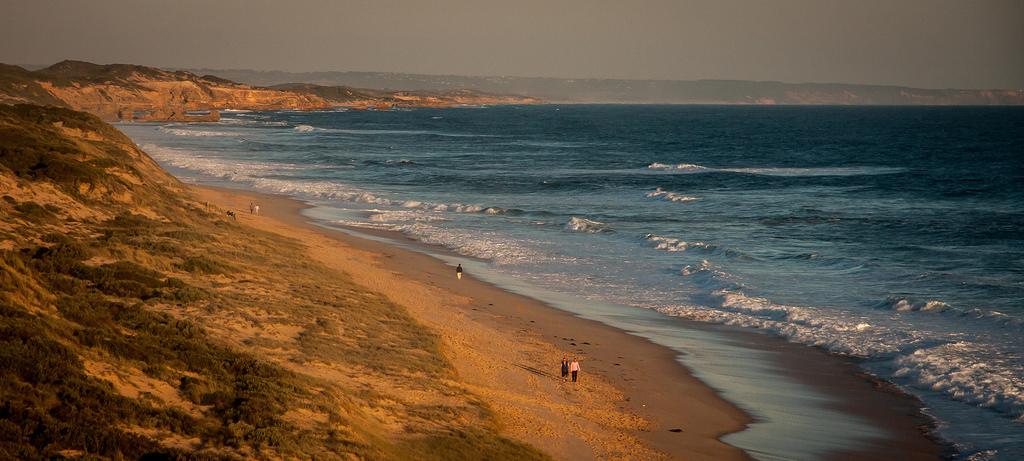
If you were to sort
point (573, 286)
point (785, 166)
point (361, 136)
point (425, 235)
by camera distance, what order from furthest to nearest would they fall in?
point (361, 136) → point (785, 166) → point (425, 235) → point (573, 286)

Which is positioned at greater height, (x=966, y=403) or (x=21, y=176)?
(x=21, y=176)

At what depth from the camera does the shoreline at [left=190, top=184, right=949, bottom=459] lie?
568 inches

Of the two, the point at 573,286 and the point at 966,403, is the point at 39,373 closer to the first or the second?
the point at 966,403

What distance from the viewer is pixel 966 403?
16688 millimetres

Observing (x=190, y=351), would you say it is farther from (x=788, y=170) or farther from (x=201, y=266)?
(x=788, y=170)

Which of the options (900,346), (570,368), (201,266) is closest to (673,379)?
(570,368)

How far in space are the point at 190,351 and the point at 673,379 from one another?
31.6 ft

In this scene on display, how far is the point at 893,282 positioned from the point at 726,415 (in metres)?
14.1

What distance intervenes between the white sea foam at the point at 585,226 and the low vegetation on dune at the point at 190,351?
643 inches

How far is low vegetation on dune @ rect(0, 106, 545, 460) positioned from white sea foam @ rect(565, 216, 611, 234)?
16.3 m

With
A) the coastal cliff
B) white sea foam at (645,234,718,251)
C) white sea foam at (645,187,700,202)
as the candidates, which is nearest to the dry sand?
white sea foam at (645,234,718,251)

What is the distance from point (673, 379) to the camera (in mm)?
17891

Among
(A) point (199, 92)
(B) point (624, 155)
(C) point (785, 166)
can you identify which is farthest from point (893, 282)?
(A) point (199, 92)

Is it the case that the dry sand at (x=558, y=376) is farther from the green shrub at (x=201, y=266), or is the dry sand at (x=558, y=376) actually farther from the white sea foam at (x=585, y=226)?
the white sea foam at (x=585, y=226)
